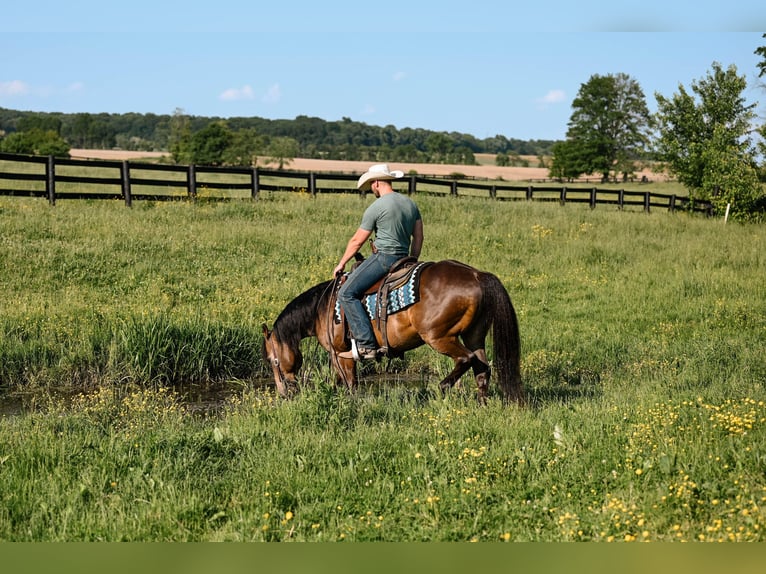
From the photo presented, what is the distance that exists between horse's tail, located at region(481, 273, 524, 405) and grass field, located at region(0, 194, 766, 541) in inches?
14.7

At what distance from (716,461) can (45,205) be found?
65.4 ft

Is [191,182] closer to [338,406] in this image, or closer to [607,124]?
[338,406]

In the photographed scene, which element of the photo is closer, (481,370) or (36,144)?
(481,370)

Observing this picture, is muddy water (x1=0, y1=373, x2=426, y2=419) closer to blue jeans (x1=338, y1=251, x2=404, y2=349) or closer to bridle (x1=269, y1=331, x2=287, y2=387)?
bridle (x1=269, y1=331, x2=287, y2=387)

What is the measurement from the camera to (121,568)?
3.49 metres

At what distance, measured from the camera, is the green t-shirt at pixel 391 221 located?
317 inches

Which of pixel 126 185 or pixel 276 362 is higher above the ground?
pixel 126 185

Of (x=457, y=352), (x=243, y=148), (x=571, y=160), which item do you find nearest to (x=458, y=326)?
(x=457, y=352)

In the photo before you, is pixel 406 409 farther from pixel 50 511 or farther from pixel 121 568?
pixel 121 568

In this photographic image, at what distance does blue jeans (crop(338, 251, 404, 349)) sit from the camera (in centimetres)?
827

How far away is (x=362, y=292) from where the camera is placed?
840 cm

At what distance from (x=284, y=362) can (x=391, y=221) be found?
8.21 ft

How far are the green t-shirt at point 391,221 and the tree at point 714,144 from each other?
3009 cm

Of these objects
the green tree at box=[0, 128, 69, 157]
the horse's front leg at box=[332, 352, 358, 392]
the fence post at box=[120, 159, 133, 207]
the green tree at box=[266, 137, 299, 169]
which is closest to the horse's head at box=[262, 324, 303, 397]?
the horse's front leg at box=[332, 352, 358, 392]
